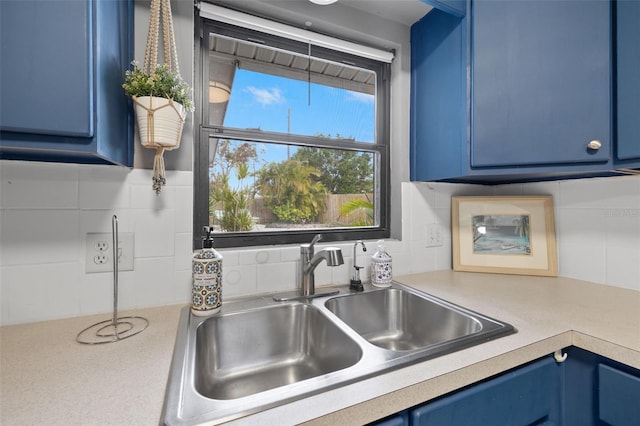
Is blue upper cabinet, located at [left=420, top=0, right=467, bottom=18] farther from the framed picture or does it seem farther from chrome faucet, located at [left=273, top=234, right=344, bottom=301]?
chrome faucet, located at [left=273, top=234, right=344, bottom=301]

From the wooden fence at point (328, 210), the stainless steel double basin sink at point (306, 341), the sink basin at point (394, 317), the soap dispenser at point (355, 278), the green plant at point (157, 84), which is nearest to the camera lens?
the stainless steel double basin sink at point (306, 341)

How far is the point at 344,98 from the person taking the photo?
1538 mm

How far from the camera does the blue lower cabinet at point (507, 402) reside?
2.11 feet

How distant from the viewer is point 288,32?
127cm

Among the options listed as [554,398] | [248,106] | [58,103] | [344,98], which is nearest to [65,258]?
[58,103]

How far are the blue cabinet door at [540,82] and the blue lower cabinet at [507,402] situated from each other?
0.74 meters

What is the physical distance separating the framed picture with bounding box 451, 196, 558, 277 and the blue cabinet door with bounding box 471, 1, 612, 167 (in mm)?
437

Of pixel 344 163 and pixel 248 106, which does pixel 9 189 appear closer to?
pixel 248 106

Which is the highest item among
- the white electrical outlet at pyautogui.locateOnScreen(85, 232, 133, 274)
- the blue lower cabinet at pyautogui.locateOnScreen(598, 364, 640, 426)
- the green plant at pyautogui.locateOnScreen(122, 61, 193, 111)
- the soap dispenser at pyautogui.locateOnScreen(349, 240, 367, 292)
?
the green plant at pyautogui.locateOnScreen(122, 61, 193, 111)

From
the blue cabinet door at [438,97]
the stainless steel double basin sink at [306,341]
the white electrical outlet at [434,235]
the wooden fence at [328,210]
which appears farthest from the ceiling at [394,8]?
the stainless steel double basin sink at [306,341]

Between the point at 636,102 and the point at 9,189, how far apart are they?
196 centimetres

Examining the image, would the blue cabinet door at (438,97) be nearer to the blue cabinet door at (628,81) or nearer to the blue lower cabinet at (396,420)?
the blue cabinet door at (628,81)

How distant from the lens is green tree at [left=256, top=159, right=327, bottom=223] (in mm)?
1352

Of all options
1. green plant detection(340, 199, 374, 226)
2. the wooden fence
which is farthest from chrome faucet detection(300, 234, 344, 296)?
green plant detection(340, 199, 374, 226)
